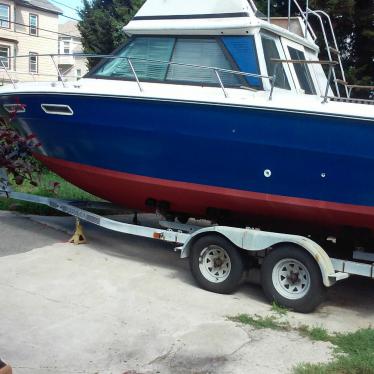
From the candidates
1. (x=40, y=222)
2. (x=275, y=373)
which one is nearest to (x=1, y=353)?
(x=275, y=373)

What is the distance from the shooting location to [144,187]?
21.7 ft

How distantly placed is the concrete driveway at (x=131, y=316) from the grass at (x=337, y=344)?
0.11 meters

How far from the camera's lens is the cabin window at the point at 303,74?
695cm

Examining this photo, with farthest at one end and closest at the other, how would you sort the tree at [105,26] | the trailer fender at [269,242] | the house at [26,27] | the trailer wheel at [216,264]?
the house at [26,27] → the tree at [105,26] → the trailer wheel at [216,264] → the trailer fender at [269,242]

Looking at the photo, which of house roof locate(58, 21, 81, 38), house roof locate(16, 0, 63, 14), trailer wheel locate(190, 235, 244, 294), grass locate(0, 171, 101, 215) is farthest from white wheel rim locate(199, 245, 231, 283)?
house roof locate(58, 21, 81, 38)

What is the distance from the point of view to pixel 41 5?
123 ft

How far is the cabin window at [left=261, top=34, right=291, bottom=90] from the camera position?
6289mm

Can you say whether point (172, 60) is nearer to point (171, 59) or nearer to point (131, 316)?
point (171, 59)

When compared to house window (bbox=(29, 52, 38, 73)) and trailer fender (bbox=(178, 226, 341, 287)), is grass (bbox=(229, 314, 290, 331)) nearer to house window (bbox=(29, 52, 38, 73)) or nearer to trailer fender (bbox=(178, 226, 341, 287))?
trailer fender (bbox=(178, 226, 341, 287))

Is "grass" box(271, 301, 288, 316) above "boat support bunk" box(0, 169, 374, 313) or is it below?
below

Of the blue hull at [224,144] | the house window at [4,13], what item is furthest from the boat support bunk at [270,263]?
the house window at [4,13]

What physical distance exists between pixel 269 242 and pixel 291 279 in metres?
0.43

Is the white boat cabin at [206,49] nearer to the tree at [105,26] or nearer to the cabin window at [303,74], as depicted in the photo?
the cabin window at [303,74]

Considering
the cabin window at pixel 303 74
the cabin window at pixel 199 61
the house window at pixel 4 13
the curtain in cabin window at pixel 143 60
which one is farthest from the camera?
the house window at pixel 4 13
